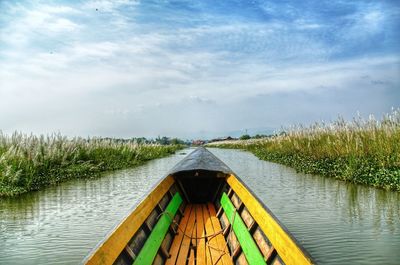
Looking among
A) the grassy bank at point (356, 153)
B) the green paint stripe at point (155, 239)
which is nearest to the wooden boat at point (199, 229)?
→ the green paint stripe at point (155, 239)

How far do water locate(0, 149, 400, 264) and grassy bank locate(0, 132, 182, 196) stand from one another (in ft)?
2.38

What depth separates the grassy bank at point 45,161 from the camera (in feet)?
37.3

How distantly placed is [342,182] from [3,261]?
9.57 m

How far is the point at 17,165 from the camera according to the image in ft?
39.2

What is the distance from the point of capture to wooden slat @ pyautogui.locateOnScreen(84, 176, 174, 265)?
2.83 metres

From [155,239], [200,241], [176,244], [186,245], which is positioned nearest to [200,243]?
[200,241]

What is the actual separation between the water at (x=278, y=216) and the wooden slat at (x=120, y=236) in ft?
5.62

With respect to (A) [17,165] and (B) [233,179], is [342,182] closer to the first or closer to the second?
(B) [233,179]

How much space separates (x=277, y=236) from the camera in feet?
10.8

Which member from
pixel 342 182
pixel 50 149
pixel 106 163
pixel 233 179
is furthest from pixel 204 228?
pixel 106 163

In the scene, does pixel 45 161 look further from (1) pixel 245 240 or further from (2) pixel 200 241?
(1) pixel 245 240

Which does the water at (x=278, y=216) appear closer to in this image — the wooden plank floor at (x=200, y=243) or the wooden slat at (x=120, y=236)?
the wooden plank floor at (x=200, y=243)

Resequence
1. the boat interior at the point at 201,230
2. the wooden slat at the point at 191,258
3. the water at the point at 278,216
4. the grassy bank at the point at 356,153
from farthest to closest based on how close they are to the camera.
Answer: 1. the grassy bank at the point at 356,153
2. the water at the point at 278,216
3. the wooden slat at the point at 191,258
4. the boat interior at the point at 201,230

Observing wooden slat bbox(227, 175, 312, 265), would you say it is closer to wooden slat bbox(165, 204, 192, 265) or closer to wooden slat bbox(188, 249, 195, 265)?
wooden slat bbox(188, 249, 195, 265)
